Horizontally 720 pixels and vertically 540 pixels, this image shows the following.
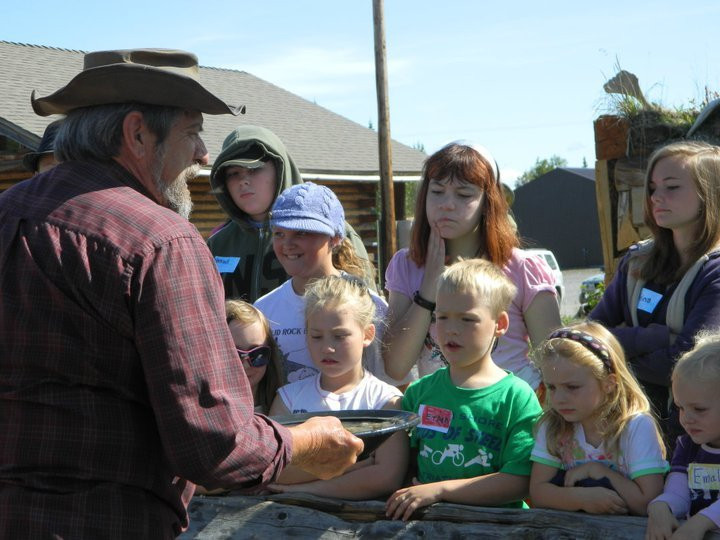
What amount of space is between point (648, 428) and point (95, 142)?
197 centimetres

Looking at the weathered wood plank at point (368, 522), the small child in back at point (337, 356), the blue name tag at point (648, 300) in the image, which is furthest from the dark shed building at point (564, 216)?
the weathered wood plank at point (368, 522)

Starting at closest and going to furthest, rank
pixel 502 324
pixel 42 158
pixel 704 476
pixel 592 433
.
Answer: pixel 704 476 → pixel 592 433 → pixel 502 324 → pixel 42 158

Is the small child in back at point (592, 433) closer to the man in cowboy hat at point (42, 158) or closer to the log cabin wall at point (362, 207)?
the man in cowboy hat at point (42, 158)

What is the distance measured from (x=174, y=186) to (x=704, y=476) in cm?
182

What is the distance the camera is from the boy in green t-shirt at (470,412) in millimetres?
3098

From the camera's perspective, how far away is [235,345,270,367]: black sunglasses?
12.5 ft

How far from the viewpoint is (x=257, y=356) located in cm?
383

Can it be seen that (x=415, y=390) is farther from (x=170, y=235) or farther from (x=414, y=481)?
(x=170, y=235)

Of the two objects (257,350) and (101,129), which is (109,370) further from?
(257,350)

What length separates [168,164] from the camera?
2.29 metres

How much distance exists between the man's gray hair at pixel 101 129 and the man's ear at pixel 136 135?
0.5 inches

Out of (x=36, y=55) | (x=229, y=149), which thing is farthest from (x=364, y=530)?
(x=36, y=55)

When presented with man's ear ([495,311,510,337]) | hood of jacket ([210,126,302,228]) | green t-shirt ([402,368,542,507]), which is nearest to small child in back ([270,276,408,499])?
green t-shirt ([402,368,542,507])

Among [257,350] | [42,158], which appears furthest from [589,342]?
[42,158]
